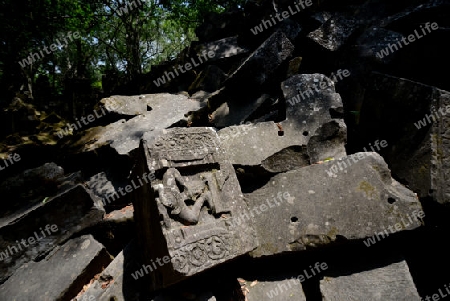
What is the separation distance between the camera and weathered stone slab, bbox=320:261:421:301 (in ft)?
8.63

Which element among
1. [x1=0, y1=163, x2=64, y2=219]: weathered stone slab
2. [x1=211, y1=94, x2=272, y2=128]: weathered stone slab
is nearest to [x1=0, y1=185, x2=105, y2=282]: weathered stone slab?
[x1=0, y1=163, x2=64, y2=219]: weathered stone slab

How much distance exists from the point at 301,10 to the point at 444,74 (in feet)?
12.7

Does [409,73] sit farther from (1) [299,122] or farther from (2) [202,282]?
(2) [202,282]

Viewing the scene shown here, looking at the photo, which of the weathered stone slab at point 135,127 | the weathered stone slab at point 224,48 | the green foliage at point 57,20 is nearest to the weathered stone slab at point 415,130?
the weathered stone slab at point 135,127

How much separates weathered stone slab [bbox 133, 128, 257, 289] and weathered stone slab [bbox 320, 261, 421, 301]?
0.91 meters

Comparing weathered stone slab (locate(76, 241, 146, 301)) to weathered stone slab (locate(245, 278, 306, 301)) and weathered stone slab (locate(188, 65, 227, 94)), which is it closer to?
weathered stone slab (locate(245, 278, 306, 301))

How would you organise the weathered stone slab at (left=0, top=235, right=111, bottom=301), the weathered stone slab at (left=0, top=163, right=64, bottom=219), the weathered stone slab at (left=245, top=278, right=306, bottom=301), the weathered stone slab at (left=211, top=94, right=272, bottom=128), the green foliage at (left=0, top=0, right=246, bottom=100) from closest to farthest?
the weathered stone slab at (left=245, top=278, right=306, bottom=301) → the weathered stone slab at (left=0, top=235, right=111, bottom=301) → the weathered stone slab at (left=0, top=163, right=64, bottom=219) → the weathered stone slab at (left=211, top=94, right=272, bottom=128) → the green foliage at (left=0, top=0, right=246, bottom=100)

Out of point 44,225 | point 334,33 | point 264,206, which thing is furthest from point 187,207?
point 334,33

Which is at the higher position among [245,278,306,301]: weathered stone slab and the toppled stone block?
the toppled stone block

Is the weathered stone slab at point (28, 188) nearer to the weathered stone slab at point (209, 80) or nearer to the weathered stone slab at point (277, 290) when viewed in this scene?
the weathered stone slab at point (277, 290)

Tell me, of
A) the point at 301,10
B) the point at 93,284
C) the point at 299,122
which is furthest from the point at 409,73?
the point at 93,284

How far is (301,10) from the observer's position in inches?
273

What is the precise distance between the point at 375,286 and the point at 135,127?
4.45 meters

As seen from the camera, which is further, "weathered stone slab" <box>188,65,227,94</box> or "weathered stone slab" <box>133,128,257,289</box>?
"weathered stone slab" <box>188,65,227,94</box>
